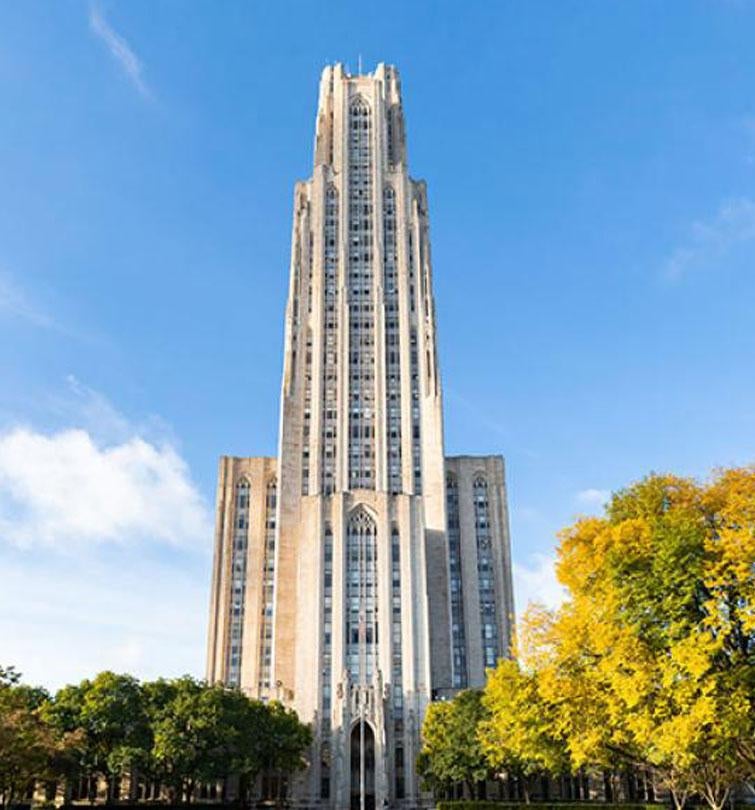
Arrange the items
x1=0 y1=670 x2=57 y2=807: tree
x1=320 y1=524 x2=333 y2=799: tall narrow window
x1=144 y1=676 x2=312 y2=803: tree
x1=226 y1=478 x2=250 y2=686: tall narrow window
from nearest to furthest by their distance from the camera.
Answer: x1=0 y1=670 x2=57 y2=807: tree < x1=144 y1=676 x2=312 y2=803: tree < x1=320 y1=524 x2=333 y2=799: tall narrow window < x1=226 y1=478 x2=250 y2=686: tall narrow window

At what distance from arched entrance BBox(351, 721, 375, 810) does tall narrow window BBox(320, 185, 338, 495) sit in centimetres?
3144

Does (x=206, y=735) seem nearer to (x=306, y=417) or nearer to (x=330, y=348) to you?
(x=306, y=417)

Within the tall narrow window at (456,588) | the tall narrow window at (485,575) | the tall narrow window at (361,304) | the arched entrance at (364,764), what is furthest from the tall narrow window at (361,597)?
the tall narrow window at (485,575)

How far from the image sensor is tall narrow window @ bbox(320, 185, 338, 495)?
372 feet

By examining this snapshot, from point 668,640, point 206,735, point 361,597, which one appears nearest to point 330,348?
point 361,597

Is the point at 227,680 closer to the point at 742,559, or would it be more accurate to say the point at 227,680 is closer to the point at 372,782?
the point at 372,782

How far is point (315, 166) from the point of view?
132m

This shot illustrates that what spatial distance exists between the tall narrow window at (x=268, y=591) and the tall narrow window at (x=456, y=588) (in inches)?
1024

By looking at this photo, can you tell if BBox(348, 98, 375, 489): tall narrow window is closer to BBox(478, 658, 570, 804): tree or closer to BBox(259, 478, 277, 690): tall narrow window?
BBox(259, 478, 277, 690): tall narrow window

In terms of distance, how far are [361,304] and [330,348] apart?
864cm

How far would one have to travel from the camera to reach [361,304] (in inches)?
4845

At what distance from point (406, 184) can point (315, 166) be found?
15.4 meters

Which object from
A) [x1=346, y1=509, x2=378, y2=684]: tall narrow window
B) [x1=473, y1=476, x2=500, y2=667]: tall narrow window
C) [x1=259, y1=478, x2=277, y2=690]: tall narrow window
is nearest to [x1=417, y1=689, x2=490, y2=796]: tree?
[x1=346, y1=509, x2=378, y2=684]: tall narrow window

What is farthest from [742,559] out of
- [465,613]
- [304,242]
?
[304,242]
